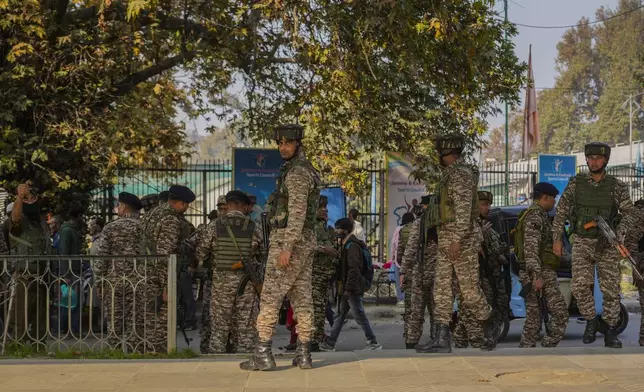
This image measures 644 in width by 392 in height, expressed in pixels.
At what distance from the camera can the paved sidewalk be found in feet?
21.1

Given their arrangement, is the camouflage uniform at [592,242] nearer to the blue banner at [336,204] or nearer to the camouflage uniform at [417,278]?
the camouflage uniform at [417,278]

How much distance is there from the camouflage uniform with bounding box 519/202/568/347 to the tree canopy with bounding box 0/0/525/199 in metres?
2.33

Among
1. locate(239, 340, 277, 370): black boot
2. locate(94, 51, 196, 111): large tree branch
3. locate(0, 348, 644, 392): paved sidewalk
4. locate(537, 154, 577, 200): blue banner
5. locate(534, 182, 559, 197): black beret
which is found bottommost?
locate(0, 348, 644, 392): paved sidewalk

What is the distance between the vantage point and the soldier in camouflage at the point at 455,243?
8141mm

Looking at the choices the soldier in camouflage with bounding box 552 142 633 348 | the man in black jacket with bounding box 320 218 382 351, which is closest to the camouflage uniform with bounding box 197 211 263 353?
the man in black jacket with bounding box 320 218 382 351

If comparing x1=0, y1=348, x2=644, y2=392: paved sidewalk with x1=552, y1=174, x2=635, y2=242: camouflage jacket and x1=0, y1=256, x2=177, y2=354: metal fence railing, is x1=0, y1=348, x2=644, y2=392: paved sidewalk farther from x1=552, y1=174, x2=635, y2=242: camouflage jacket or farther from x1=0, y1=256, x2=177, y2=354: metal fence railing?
x1=552, y1=174, x2=635, y2=242: camouflage jacket

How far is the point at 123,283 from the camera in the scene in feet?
28.3

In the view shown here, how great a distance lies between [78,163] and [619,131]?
6628cm

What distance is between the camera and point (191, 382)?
21.8ft

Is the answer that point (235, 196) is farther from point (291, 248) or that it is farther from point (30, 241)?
point (30, 241)

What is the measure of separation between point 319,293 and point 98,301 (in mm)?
2464

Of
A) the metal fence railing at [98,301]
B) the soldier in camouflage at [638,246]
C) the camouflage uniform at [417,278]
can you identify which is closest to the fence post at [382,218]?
the soldier in camouflage at [638,246]

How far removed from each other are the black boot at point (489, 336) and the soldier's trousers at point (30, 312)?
3925 millimetres

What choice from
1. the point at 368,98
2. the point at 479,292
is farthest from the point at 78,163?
the point at 479,292
